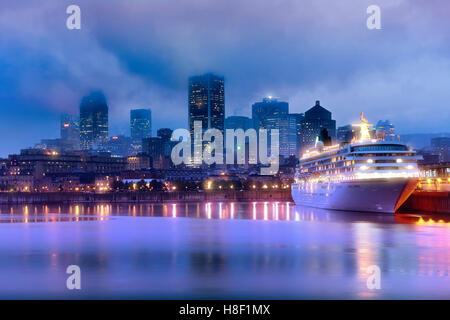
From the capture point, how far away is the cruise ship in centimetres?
7119

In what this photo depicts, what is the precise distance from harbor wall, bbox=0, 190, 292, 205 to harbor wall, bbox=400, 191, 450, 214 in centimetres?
7639

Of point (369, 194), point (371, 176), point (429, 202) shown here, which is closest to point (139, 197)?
point (429, 202)

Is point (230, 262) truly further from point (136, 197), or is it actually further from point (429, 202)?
point (136, 197)

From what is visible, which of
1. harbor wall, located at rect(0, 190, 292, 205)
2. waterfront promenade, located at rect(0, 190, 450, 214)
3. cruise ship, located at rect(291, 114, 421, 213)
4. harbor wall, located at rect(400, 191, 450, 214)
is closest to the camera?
cruise ship, located at rect(291, 114, 421, 213)

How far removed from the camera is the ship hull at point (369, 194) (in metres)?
70.2

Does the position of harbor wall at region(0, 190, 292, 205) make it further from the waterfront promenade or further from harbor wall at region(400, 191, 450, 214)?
harbor wall at region(400, 191, 450, 214)

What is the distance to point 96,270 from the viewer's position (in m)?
31.0

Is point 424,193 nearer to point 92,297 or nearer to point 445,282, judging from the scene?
point 445,282

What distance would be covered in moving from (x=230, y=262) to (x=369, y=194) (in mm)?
43680

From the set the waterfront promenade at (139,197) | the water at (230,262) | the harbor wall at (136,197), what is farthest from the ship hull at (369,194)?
the harbor wall at (136,197)

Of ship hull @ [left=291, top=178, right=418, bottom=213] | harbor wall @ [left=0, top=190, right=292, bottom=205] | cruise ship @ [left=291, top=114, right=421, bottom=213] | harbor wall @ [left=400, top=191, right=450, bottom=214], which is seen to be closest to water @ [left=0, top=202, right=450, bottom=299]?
ship hull @ [left=291, top=178, right=418, bottom=213]
